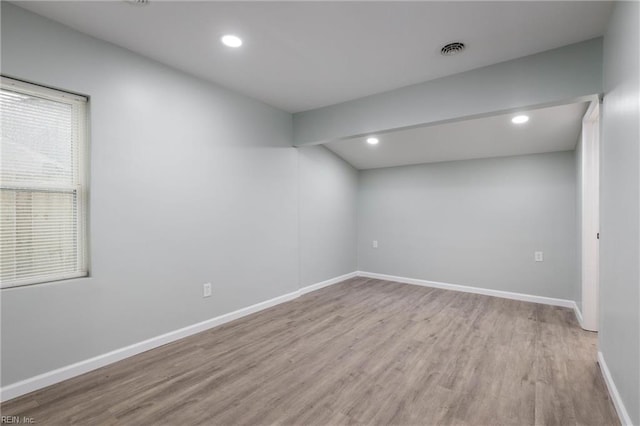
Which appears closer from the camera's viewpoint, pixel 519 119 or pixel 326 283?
pixel 519 119

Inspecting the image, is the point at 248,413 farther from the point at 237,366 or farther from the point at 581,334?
the point at 581,334

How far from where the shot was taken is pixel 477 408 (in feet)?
6.14

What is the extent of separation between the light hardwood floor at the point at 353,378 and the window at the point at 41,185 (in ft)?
2.80

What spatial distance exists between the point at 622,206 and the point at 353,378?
1972mm

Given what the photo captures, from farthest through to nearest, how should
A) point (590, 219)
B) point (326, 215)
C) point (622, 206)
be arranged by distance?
point (326, 215) → point (590, 219) → point (622, 206)

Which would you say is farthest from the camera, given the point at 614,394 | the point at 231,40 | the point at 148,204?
the point at 148,204

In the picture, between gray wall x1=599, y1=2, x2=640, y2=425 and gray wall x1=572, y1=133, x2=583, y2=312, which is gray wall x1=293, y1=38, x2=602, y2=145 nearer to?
gray wall x1=599, y1=2, x2=640, y2=425

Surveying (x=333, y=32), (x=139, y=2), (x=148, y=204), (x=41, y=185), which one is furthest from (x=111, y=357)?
(x=333, y=32)

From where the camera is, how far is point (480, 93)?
2775 millimetres

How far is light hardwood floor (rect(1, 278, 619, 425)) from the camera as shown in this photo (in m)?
1.82

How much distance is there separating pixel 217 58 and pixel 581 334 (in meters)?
4.29

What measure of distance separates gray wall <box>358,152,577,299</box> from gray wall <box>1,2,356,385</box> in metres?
2.15

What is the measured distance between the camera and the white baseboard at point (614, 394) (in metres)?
1.64

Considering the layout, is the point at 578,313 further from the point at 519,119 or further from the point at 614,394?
the point at 519,119
